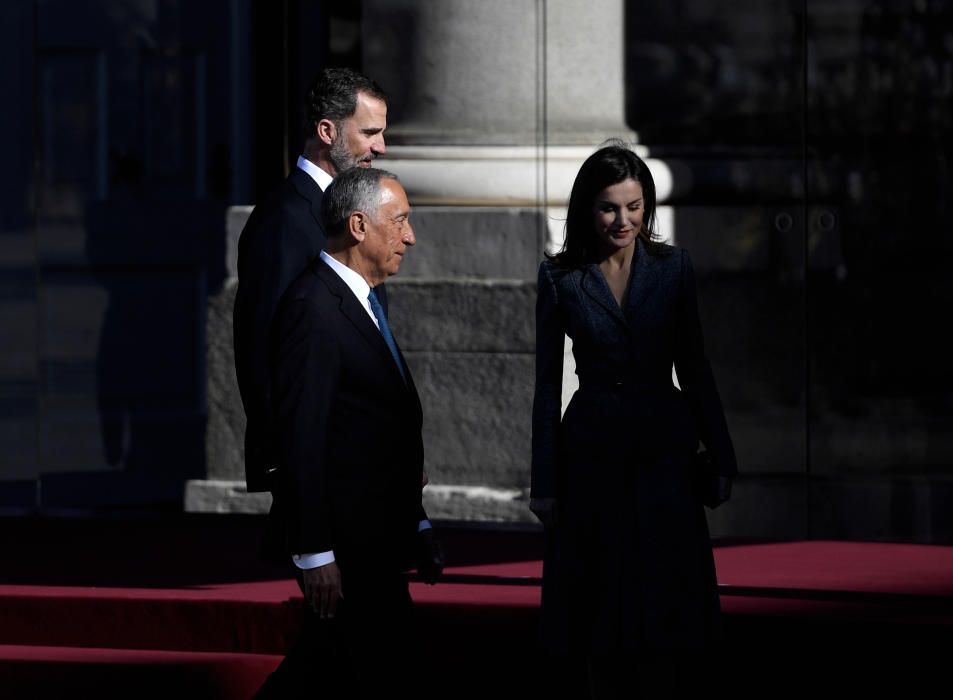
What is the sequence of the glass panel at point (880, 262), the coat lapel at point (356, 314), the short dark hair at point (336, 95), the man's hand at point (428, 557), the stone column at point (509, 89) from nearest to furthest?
the coat lapel at point (356, 314)
the man's hand at point (428, 557)
the short dark hair at point (336, 95)
the glass panel at point (880, 262)
the stone column at point (509, 89)

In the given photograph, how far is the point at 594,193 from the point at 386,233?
0.64 metres

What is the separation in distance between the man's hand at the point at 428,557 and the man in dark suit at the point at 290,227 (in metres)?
0.47

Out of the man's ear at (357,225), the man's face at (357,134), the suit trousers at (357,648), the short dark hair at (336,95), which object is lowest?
the suit trousers at (357,648)

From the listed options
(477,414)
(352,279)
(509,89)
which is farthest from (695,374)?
(509,89)

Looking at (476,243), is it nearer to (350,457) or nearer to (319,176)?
(319,176)

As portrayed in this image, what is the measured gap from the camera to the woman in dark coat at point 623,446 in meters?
4.68

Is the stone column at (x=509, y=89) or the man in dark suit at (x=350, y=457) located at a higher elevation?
the stone column at (x=509, y=89)

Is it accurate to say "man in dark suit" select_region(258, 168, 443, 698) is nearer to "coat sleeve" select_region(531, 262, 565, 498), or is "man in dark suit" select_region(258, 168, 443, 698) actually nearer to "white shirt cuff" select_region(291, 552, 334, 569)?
"white shirt cuff" select_region(291, 552, 334, 569)

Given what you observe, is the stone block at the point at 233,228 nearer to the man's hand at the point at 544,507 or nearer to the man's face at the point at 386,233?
the man's hand at the point at 544,507

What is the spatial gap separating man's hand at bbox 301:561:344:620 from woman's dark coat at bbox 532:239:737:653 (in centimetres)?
72

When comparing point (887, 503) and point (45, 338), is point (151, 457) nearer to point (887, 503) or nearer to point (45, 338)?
point (45, 338)

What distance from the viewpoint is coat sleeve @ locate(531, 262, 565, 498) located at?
4.71 m

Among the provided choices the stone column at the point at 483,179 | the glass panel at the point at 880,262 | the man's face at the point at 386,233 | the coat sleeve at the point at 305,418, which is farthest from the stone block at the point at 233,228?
the coat sleeve at the point at 305,418

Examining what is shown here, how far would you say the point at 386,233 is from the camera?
167 inches
